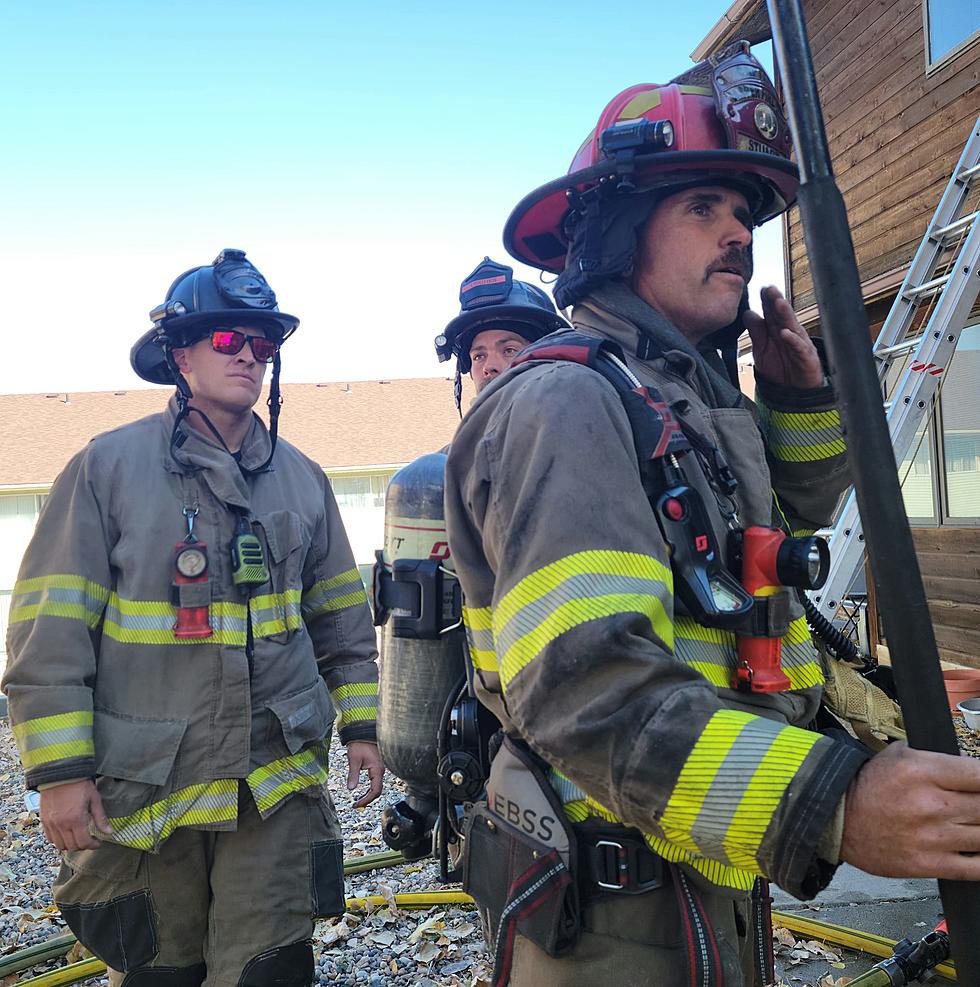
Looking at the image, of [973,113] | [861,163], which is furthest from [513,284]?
[861,163]

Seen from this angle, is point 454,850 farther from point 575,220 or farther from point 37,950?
point 37,950

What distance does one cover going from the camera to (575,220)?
6.95ft

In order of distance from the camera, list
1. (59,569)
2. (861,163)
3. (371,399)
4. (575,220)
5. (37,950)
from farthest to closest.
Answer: (371,399) < (861,163) < (37,950) < (59,569) < (575,220)

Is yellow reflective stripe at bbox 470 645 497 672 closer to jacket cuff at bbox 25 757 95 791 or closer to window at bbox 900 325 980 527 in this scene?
jacket cuff at bbox 25 757 95 791

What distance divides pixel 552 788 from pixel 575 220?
4.32 feet

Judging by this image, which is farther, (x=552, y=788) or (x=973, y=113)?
(x=973, y=113)

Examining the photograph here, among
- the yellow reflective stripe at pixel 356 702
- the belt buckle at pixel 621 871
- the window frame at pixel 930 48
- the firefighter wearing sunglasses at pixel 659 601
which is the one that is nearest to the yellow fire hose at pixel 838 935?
→ the yellow reflective stripe at pixel 356 702

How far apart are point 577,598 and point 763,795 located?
1.21ft

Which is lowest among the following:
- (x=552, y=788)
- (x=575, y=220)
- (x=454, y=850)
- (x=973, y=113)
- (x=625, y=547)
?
(x=454, y=850)

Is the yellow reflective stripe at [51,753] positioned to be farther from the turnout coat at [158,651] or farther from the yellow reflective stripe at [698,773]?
the yellow reflective stripe at [698,773]

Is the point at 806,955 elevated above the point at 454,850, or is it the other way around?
the point at 454,850

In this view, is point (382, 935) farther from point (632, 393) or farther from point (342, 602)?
point (632, 393)

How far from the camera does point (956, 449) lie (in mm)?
8273

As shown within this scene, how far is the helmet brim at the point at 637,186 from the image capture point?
189cm
